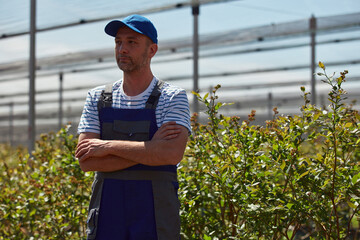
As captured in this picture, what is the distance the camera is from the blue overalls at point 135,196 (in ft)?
6.77

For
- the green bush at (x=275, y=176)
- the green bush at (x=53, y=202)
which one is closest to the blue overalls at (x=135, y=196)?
the green bush at (x=275, y=176)

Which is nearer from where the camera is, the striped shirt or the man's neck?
the striped shirt

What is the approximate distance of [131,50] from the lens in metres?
2.24

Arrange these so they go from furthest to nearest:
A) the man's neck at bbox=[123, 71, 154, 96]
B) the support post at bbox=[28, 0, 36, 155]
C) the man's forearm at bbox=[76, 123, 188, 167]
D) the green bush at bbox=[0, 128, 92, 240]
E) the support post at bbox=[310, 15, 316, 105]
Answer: the support post at bbox=[310, 15, 316, 105], the support post at bbox=[28, 0, 36, 155], the green bush at bbox=[0, 128, 92, 240], the man's neck at bbox=[123, 71, 154, 96], the man's forearm at bbox=[76, 123, 188, 167]

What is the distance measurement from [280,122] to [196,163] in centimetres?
76

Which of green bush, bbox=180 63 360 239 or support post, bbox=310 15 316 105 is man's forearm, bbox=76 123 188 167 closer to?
green bush, bbox=180 63 360 239

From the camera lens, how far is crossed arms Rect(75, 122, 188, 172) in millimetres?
2055

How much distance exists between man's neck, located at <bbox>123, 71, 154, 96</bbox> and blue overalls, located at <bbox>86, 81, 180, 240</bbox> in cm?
9

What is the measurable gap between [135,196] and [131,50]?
73 centimetres

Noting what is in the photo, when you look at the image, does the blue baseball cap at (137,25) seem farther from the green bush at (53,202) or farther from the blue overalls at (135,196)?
the green bush at (53,202)

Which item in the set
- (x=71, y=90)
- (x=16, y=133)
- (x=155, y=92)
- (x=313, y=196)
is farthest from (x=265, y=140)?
(x=16, y=133)

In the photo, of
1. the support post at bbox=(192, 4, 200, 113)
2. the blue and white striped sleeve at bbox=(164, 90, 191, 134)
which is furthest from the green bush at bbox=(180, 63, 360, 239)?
the support post at bbox=(192, 4, 200, 113)

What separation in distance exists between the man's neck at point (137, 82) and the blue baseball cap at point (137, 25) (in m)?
0.20

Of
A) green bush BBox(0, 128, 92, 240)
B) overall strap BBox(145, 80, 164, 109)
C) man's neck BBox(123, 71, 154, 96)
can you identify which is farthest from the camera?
green bush BBox(0, 128, 92, 240)
